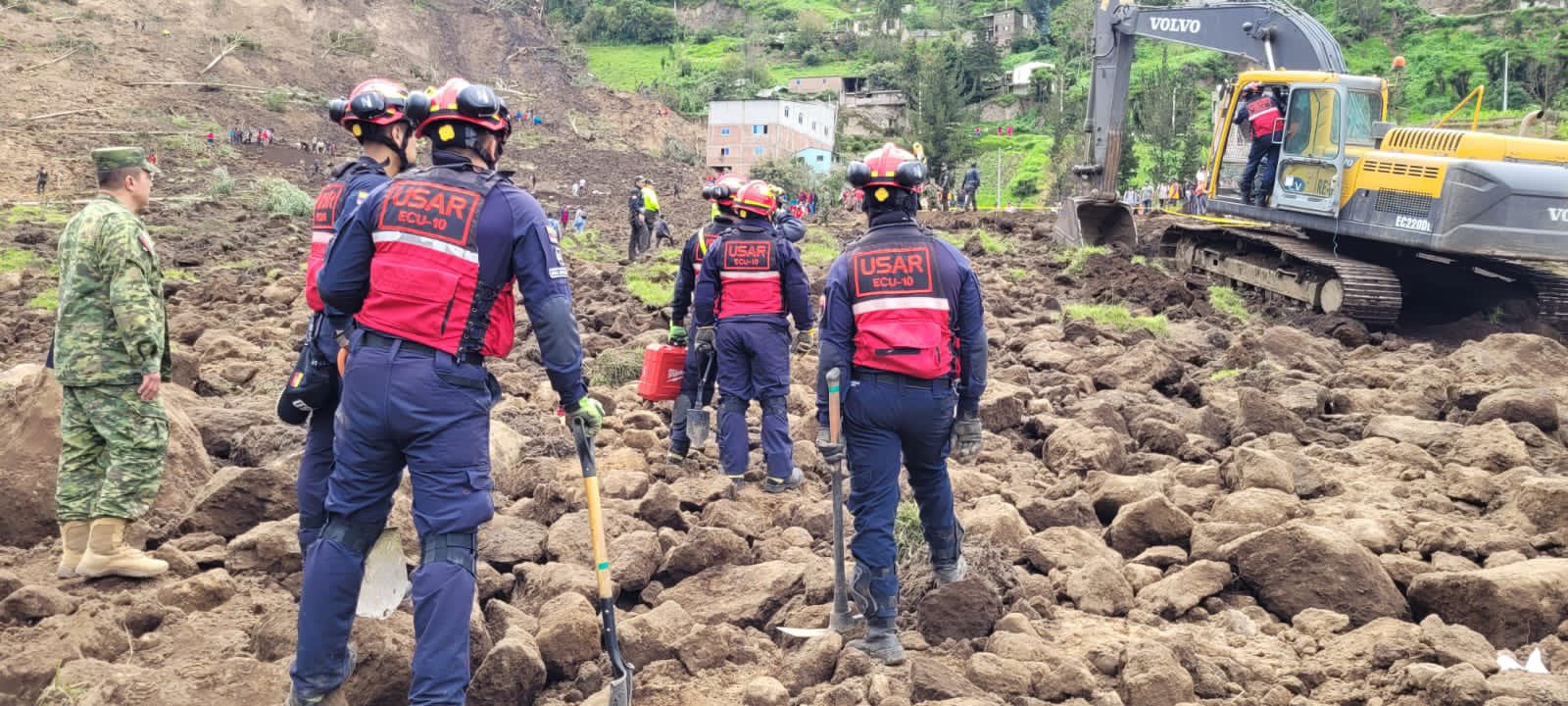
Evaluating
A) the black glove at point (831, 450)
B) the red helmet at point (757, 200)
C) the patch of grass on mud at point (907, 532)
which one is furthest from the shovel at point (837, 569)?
the red helmet at point (757, 200)

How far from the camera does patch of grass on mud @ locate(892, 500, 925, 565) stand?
594 centimetres

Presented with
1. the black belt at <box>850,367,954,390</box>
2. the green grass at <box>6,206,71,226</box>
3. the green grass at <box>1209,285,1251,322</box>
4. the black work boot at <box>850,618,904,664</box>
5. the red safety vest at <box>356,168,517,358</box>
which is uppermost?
the red safety vest at <box>356,168,517,358</box>

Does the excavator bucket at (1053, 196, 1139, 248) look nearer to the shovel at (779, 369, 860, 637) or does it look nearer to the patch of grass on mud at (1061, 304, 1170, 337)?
the patch of grass on mud at (1061, 304, 1170, 337)

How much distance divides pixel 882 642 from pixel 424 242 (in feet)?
7.68

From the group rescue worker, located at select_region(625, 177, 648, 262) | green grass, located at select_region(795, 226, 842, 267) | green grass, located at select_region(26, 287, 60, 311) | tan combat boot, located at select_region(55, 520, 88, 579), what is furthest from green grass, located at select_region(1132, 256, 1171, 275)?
tan combat boot, located at select_region(55, 520, 88, 579)

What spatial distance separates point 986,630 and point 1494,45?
2834 inches

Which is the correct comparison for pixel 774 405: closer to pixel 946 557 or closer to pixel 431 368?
pixel 946 557

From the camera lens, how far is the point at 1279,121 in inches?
569

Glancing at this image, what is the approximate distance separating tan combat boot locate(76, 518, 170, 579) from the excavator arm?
571 inches

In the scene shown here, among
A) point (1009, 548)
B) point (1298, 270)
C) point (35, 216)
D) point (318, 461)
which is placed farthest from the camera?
point (35, 216)

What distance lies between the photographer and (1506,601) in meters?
4.91

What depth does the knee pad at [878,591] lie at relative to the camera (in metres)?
4.91

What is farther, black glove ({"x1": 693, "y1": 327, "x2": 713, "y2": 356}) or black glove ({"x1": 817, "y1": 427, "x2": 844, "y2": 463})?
black glove ({"x1": 693, "y1": 327, "x2": 713, "y2": 356})

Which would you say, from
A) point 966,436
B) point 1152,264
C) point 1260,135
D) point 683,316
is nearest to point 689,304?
point 683,316
